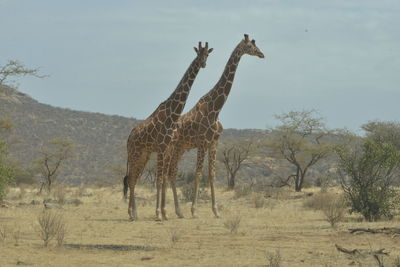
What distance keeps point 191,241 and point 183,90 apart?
5895 millimetres

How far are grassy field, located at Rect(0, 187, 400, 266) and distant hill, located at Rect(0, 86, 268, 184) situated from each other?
3208 cm

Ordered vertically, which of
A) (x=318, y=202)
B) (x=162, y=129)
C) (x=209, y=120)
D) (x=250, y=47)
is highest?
(x=250, y=47)

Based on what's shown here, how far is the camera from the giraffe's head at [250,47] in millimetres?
20047

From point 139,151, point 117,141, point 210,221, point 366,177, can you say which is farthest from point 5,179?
point 117,141

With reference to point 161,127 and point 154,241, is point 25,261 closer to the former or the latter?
point 154,241

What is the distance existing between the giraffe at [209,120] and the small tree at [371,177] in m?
3.41

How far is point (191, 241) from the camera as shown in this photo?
47.5ft

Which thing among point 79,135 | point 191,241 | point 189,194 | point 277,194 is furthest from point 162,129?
point 79,135

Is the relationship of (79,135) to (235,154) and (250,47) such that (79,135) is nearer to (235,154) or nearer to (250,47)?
(235,154)

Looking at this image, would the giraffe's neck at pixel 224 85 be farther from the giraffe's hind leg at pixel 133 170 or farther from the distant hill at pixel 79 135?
the distant hill at pixel 79 135

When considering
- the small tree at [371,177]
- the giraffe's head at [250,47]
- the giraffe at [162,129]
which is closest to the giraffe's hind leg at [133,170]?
the giraffe at [162,129]

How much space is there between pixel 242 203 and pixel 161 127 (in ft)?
33.9

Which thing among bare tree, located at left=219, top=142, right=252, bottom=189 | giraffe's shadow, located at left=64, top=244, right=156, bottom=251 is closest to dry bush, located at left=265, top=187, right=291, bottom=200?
bare tree, located at left=219, top=142, right=252, bottom=189

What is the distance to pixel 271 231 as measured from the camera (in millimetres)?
16391
